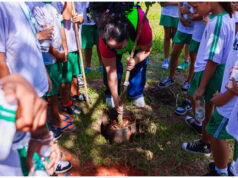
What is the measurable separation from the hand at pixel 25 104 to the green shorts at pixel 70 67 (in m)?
2.18

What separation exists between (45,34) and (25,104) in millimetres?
1673

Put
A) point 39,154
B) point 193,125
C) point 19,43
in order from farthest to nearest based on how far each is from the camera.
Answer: point 193,125
point 19,43
point 39,154

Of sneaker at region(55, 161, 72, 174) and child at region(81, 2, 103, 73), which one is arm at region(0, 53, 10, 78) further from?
child at region(81, 2, 103, 73)

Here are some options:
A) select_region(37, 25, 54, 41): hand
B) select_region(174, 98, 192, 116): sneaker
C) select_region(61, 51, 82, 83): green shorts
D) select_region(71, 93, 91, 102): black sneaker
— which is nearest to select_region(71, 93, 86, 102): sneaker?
select_region(71, 93, 91, 102): black sneaker

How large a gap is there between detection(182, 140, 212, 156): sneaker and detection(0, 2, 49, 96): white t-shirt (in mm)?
1876

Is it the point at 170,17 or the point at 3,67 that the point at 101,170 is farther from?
the point at 170,17

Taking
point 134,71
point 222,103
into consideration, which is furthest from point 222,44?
point 134,71

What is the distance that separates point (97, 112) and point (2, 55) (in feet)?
6.36

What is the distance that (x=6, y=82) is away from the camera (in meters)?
0.81

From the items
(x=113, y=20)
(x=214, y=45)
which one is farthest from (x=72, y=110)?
(x=214, y=45)

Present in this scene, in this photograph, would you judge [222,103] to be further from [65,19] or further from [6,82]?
[65,19]

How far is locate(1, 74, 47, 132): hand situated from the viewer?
76cm

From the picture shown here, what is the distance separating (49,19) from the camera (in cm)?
227

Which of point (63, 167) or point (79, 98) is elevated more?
point (79, 98)
